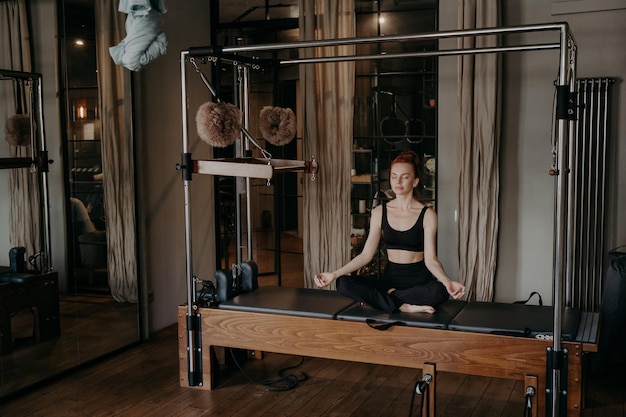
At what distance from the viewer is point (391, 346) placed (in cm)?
368

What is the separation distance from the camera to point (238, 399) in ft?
13.3

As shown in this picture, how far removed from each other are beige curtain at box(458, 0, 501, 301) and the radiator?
0.54m

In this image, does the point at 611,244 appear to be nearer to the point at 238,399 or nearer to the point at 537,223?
the point at 537,223

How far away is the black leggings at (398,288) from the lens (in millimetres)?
3781

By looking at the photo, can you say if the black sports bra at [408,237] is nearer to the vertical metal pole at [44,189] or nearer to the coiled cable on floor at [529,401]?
the coiled cable on floor at [529,401]

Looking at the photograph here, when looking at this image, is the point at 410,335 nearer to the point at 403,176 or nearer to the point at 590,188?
the point at 403,176

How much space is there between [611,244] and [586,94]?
1.01 meters

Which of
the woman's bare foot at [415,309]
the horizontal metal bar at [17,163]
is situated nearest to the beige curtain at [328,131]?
the woman's bare foot at [415,309]

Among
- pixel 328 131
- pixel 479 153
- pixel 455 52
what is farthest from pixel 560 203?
pixel 328 131

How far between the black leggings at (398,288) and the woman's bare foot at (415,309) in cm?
2

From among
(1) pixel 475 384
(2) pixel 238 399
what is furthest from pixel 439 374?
(2) pixel 238 399

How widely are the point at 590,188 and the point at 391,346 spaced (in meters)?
1.91

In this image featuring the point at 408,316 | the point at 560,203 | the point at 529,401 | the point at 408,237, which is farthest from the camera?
the point at 408,237

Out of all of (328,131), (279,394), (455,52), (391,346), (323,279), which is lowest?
(279,394)
